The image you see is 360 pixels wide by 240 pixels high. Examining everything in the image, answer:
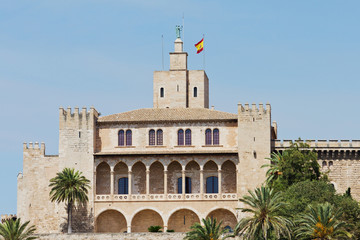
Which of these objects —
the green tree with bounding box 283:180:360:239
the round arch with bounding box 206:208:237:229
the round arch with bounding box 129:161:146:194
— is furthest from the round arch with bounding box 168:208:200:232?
the green tree with bounding box 283:180:360:239

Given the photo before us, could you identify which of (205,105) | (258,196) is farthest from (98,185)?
(258,196)

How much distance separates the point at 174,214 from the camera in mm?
83812

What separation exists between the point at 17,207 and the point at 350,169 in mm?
31218

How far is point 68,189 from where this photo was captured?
80438mm

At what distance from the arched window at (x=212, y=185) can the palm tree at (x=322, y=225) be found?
671 inches

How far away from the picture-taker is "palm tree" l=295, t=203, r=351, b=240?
6675cm

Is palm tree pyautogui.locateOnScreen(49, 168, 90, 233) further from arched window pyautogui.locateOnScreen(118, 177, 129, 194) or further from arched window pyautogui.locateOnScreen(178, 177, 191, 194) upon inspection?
arched window pyautogui.locateOnScreen(178, 177, 191, 194)

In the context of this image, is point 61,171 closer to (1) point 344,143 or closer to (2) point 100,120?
(2) point 100,120

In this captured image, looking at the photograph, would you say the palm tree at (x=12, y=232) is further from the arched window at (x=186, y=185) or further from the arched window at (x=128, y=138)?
the arched window at (x=186, y=185)

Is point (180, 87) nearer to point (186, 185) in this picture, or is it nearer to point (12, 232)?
point (186, 185)

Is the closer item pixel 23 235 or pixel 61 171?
pixel 23 235

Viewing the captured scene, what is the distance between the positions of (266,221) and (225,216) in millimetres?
15774

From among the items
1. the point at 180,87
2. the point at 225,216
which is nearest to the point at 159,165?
the point at 225,216

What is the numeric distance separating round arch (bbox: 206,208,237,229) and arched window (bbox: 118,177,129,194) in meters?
8.29
